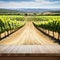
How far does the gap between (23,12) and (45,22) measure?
4.58 feet

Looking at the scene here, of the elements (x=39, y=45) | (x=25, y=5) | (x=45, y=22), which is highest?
(x=25, y=5)

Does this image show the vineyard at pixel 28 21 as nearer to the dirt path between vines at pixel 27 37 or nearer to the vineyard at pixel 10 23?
the vineyard at pixel 10 23

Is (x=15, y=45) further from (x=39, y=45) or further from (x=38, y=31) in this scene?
(x=38, y=31)

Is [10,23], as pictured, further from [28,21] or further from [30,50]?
[30,50]

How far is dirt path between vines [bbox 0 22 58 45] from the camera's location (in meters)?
12.3

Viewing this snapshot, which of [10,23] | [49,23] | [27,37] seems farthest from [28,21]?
[49,23]

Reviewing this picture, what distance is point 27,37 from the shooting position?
506 inches

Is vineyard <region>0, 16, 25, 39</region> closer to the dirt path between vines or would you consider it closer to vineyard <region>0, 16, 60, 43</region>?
vineyard <region>0, 16, 60, 43</region>

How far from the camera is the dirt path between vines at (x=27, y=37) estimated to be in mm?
12332

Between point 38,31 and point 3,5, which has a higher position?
point 3,5

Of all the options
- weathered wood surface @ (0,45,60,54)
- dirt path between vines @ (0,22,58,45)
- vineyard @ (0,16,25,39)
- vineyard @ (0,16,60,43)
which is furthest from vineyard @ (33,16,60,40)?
weathered wood surface @ (0,45,60,54)

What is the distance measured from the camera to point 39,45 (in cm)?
1196

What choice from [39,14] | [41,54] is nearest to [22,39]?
[39,14]

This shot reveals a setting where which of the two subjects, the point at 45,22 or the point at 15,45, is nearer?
the point at 15,45
